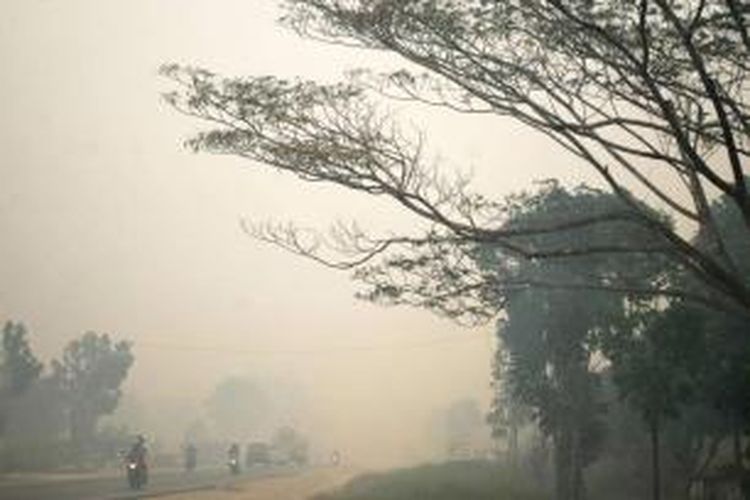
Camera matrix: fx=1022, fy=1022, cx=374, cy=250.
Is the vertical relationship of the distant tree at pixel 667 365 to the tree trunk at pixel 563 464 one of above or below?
above

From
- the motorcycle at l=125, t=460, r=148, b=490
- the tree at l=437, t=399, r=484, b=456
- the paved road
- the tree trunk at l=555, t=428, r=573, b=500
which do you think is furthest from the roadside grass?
the tree at l=437, t=399, r=484, b=456

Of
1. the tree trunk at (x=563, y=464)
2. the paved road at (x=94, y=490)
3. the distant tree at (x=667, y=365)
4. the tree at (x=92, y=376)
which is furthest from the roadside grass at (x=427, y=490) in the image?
the tree at (x=92, y=376)

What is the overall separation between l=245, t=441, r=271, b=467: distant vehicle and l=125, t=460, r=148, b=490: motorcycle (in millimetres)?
29470

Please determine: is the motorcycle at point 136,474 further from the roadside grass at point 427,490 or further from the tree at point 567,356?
the tree at point 567,356

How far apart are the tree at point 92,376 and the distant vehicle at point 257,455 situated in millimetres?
12637

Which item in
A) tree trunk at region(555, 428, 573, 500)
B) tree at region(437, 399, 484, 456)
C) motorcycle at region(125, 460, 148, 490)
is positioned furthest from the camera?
tree at region(437, 399, 484, 456)

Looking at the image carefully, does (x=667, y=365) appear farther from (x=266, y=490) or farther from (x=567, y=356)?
(x=266, y=490)

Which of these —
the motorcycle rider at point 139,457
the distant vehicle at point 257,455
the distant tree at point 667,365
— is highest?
the distant tree at point 667,365

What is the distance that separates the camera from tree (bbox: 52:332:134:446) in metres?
69.2

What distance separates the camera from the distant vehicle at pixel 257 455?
198 feet

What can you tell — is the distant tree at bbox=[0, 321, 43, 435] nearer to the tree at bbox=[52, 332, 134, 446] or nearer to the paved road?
the tree at bbox=[52, 332, 134, 446]

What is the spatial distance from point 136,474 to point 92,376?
140 ft

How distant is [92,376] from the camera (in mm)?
71250

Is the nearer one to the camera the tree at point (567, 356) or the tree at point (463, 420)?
the tree at point (567, 356)
